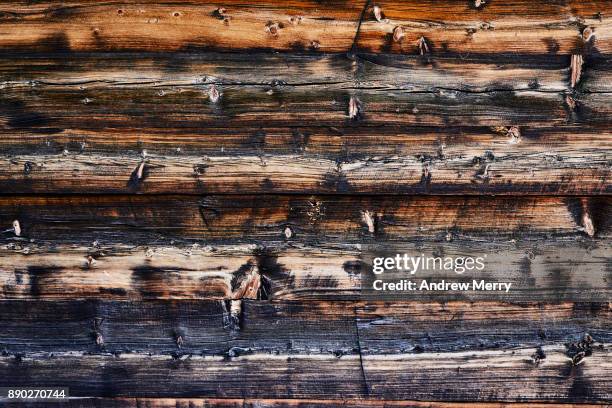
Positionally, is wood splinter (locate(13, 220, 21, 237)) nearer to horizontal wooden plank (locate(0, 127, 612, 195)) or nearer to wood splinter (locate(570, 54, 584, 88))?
horizontal wooden plank (locate(0, 127, 612, 195))

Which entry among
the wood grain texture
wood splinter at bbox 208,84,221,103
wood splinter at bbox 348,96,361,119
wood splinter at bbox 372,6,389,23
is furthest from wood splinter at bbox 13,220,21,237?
wood splinter at bbox 372,6,389,23

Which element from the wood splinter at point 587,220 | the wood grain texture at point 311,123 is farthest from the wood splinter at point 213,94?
the wood splinter at point 587,220

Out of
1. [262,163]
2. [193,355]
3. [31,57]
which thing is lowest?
[193,355]

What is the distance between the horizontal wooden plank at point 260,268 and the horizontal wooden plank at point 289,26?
0.39 metres

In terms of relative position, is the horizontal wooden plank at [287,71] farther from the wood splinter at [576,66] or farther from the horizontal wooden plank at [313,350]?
the horizontal wooden plank at [313,350]

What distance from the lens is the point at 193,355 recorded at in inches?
43.9

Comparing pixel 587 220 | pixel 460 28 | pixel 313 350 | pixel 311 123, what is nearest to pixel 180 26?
pixel 311 123

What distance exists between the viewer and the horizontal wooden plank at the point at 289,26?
3.43ft

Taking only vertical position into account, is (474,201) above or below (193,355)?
above

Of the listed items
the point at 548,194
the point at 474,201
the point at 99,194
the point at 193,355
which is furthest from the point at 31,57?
the point at 548,194

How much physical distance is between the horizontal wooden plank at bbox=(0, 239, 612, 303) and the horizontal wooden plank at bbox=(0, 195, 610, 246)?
0.8 inches

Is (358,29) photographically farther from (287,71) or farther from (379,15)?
(287,71)

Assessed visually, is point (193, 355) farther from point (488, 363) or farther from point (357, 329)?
point (488, 363)

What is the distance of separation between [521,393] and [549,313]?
18 centimetres
